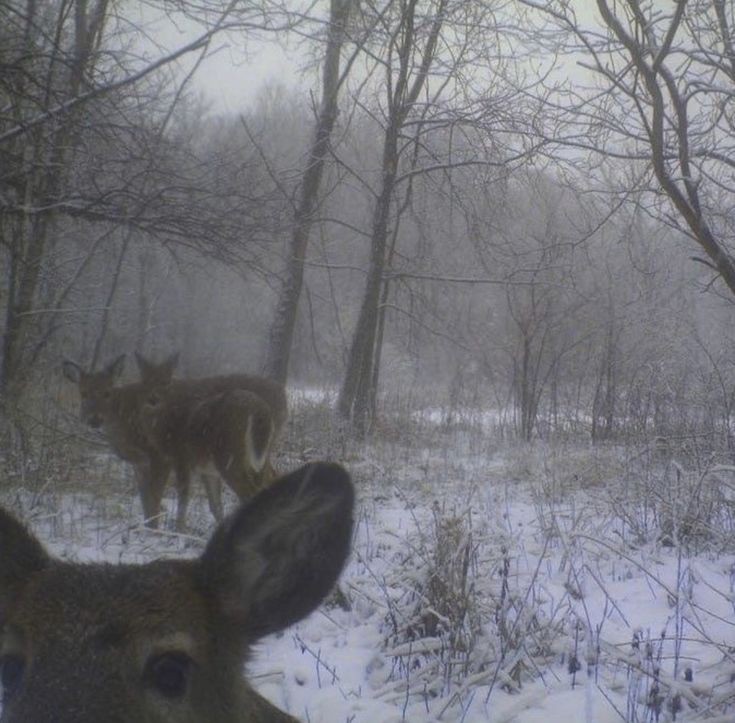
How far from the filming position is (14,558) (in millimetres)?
2750

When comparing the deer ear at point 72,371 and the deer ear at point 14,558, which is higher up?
the deer ear at point 72,371

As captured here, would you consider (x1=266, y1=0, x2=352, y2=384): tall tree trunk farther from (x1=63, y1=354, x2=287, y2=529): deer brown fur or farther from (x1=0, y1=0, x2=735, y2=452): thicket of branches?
(x1=63, y1=354, x2=287, y2=529): deer brown fur

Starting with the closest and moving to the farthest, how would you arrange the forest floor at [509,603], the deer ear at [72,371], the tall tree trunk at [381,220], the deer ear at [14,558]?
the deer ear at [14,558] < the forest floor at [509,603] < the deer ear at [72,371] < the tall tree trunk at [381,220]

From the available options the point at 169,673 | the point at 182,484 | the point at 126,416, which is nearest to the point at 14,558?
the point at 169,673

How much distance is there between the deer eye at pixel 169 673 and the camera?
236 cm

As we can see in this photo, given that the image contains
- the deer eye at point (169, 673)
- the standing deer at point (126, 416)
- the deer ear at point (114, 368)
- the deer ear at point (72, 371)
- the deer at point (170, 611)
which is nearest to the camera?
the deer at point (170, 611)

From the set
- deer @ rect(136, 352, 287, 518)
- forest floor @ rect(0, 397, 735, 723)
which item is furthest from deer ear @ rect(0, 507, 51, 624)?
deer @ rect(136, 352, 287, 518)

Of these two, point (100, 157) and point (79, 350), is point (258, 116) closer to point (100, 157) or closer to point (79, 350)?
point (79, 350)

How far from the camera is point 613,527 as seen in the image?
7.52m

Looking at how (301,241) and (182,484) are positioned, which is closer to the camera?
(182,484)

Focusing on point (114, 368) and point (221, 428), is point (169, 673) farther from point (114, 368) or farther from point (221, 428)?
point (114, 368)

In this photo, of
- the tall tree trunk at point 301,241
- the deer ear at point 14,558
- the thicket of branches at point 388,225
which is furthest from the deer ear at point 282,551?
the tall tree trunk at point 301,241

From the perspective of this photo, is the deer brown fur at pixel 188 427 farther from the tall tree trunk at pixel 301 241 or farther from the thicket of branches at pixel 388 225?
the tall tree trunk at pixel 301 241

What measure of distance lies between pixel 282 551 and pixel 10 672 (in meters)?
0.84
